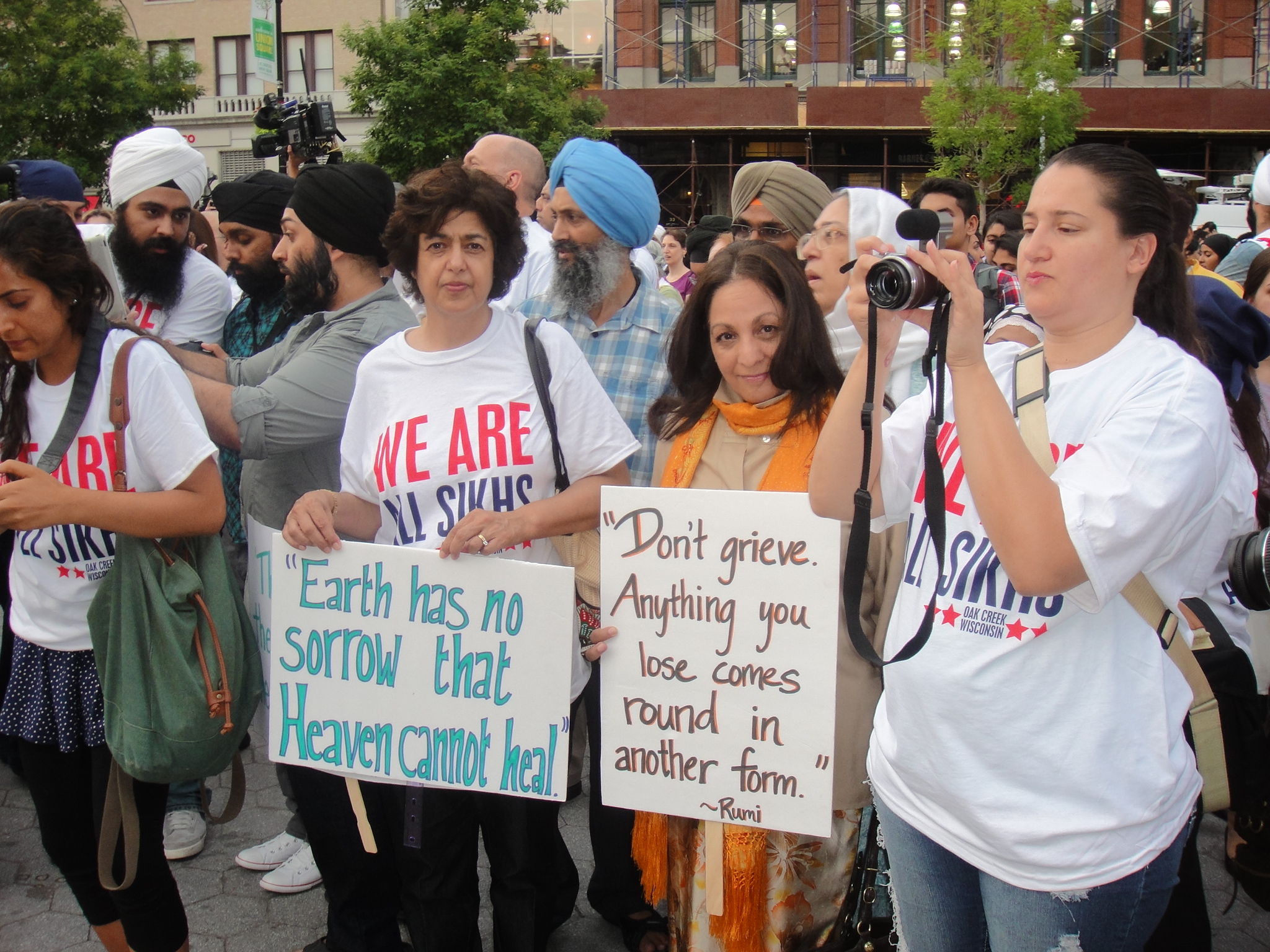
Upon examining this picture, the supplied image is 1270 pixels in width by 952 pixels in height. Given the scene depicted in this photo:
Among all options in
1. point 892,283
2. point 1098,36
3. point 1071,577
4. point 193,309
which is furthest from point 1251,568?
point 1098,36

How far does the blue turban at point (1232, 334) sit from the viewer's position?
246 cm

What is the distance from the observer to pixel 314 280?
2973mm

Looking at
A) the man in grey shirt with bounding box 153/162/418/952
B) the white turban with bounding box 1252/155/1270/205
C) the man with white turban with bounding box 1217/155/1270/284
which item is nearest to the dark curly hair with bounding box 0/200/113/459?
the man in grey shirt with bounding box 153/162/418/952

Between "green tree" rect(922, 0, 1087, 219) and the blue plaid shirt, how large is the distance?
54.8ft

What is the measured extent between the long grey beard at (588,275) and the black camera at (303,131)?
385 cm

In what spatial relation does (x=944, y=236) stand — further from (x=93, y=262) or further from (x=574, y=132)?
(x=574, y=132)

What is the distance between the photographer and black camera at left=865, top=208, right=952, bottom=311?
1601mm

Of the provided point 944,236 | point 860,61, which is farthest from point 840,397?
point 860,61

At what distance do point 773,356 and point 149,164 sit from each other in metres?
2.64

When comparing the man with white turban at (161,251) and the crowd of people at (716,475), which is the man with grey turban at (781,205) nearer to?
the crowd of people at (716,475)

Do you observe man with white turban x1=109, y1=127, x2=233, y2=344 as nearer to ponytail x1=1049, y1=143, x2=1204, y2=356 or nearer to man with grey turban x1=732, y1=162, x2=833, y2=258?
man with grey turban x1=732, y1=162, x2=833, y2=258

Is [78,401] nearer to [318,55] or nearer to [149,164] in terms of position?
[149,164]

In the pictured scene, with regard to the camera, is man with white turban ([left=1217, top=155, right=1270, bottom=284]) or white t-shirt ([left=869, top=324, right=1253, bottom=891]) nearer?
white t-shirt ([left=869, top=324, right=1253, bottom=891])

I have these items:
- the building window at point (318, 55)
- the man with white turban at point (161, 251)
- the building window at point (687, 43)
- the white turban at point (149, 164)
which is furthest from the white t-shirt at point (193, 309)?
the building window at point (318, 55)
